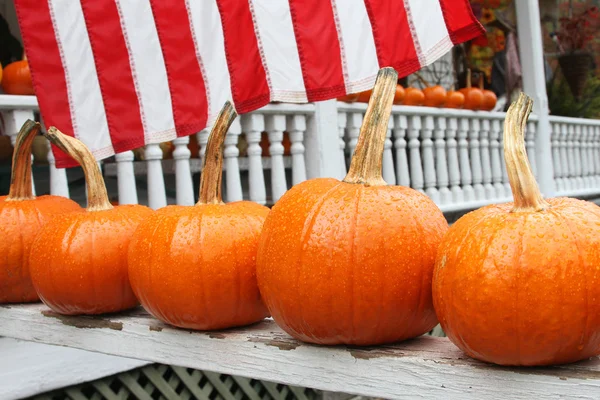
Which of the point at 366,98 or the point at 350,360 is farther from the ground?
the point at 366,98

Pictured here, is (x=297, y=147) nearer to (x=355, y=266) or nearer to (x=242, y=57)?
(x=242, y=57)

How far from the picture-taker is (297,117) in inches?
164

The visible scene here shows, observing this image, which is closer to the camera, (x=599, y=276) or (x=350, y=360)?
(x=599, y=276)

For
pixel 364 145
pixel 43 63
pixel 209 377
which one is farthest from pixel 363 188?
pixel 209 377

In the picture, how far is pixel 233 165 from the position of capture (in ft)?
13.1

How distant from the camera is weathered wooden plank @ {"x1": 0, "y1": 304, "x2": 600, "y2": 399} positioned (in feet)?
3.38

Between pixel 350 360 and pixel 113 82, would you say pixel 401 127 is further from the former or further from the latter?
pixel 350 360

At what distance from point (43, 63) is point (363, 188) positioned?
2.16 metres

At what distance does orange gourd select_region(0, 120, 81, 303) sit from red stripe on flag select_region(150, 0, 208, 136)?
93 cm

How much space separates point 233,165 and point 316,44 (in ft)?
4.96

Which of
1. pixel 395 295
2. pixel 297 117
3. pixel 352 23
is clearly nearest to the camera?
pixel 395 295

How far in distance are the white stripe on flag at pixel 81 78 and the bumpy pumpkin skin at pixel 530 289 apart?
2.15 m

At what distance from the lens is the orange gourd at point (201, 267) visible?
1.38 meters

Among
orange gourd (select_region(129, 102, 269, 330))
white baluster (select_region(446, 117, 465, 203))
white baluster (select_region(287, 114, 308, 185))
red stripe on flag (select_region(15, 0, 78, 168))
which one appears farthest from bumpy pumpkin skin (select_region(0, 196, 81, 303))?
white baluster (select_region(446, 117, 465, 203))
